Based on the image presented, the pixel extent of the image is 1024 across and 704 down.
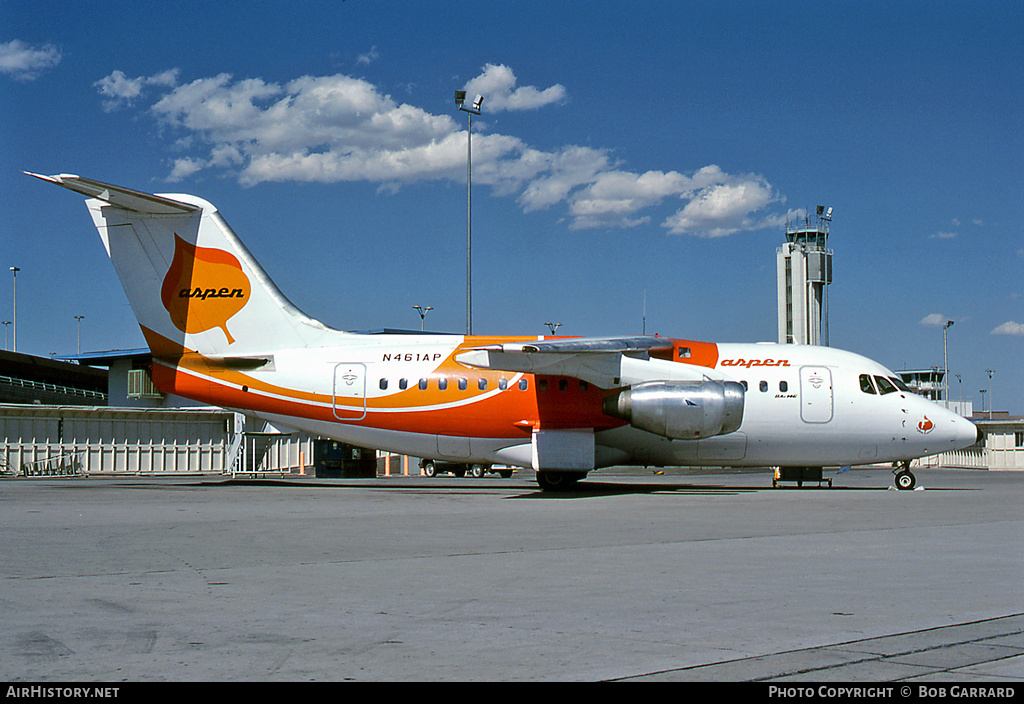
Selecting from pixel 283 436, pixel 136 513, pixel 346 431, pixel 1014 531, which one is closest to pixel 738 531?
pixel 1014 531

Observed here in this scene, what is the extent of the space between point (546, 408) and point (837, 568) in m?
16.8

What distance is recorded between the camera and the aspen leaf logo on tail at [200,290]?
2877 centimetres

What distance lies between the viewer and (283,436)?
5072cm

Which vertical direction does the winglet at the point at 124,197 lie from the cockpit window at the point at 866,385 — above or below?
above

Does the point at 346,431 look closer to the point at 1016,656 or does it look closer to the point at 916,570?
the point at 916,570

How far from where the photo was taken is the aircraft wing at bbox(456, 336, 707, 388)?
24358mm

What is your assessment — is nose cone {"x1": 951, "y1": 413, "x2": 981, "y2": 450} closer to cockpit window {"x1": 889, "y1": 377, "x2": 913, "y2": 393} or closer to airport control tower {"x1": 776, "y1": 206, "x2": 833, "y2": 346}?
cockpit window {"x1": 889, "y1": 377, "x2": 913, "y2": 393}

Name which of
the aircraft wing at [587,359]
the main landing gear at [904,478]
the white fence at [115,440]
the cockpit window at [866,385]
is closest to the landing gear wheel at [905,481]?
the main landing gear at [904,478]

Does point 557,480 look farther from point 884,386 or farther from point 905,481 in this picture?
point 905,481

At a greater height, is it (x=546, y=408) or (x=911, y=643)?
(x=546, y=408)

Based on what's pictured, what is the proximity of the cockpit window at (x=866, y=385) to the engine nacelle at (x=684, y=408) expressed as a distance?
14.1ft

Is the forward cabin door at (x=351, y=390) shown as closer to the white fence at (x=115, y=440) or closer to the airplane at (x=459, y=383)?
the airplane at (x=459, y=383)

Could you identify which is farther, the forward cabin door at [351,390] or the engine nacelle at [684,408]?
the forward cabin door at [351,390]

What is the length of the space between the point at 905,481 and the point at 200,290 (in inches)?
846
